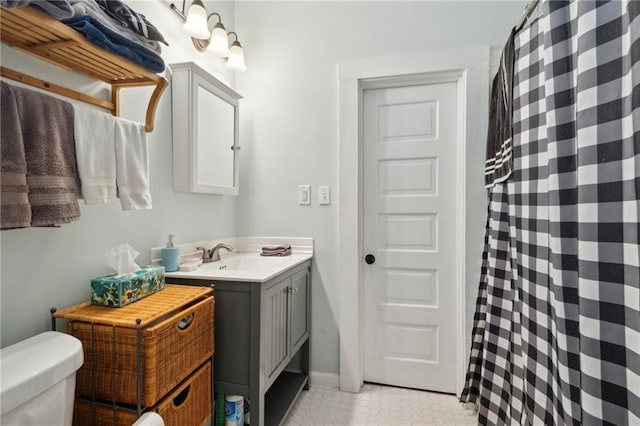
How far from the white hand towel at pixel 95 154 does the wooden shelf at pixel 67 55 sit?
176 millimetres

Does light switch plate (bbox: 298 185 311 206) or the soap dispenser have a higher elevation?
light switch plate (bbox: 298 185 311 206)

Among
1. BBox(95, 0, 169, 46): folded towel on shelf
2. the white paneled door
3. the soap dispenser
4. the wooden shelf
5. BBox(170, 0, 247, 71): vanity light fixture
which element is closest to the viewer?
the wooden shelf

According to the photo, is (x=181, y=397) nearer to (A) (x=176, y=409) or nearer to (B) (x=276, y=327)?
(A) (x=176, y=409)

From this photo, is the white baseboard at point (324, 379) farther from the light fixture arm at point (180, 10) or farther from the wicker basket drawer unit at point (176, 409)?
the light fixture arm at point (180, 10)

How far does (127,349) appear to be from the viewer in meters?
1.02

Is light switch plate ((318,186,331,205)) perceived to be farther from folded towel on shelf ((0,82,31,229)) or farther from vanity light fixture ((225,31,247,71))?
folded towel on shelf ((0,82,31,229))

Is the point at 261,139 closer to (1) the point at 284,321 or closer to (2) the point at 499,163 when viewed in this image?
(1) the point at 284,321

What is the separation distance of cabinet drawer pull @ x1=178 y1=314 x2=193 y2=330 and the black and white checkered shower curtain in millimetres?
1153

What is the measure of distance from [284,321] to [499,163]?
1.31 m

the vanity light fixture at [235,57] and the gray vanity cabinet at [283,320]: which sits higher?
the vanity light fixture at [235,57]

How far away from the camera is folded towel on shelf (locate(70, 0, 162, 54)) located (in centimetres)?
98

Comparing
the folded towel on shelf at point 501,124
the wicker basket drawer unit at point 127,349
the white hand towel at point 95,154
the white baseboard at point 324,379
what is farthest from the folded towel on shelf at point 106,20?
the white baseboard at point 324,379

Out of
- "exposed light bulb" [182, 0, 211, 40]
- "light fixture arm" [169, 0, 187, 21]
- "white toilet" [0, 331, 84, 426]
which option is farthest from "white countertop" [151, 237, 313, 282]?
"light fixture arm" [169, 0, 187, 21]

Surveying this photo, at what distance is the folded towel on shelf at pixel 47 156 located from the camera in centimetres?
89
